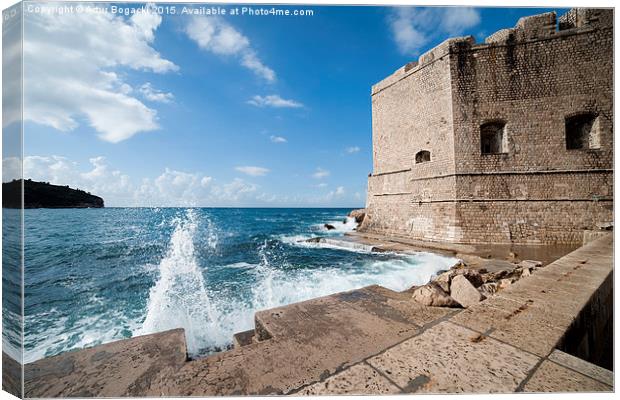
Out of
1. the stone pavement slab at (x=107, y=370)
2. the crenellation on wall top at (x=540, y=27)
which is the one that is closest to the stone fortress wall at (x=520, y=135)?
the crenellation on wall top at (x=540, y=27)

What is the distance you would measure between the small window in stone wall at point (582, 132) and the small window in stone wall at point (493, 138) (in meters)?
1.81

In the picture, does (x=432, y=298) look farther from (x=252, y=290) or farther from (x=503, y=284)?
(x=252, y=290)

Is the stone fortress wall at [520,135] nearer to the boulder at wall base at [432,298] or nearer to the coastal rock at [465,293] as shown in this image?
the coastal rock at [465,293]

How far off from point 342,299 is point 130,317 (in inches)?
154

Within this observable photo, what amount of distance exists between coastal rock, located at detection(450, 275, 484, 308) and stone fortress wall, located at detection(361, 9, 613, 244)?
22.3ft

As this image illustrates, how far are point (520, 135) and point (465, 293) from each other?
28.4ft

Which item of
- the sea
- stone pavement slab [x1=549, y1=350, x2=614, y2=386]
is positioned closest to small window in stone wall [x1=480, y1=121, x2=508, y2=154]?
the sea

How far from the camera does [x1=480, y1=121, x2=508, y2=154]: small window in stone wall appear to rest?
906 centimetres

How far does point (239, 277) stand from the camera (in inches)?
269

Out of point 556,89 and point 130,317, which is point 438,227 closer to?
point 556,89

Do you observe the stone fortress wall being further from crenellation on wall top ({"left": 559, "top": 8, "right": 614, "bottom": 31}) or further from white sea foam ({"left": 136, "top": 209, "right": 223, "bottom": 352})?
white sea foam ({"left": 136, "top": 209, "right": 223, "bottom": 352})

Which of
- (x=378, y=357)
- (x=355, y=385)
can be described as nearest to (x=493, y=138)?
(x=378, y=357)

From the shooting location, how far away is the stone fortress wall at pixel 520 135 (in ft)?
26.8

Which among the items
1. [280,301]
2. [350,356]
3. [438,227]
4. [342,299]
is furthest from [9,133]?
[438,227]
